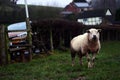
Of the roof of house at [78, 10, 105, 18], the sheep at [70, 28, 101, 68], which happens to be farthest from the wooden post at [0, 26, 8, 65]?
the roof of house at [78, 10, 105, 18]

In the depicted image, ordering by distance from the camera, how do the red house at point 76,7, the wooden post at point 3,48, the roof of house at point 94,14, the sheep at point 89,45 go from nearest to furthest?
1. the sheep at point 89,45
2. the wooden post at point 3,48
3. the roof of house at point 94,14
4. the red house at point 76,7

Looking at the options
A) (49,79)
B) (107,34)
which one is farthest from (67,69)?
(107,34)

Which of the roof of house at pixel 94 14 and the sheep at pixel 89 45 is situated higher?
the sheep at pixel 89 45

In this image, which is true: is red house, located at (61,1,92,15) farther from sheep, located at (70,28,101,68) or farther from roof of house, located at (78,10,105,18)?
sheep, located at (70,28,101,68)

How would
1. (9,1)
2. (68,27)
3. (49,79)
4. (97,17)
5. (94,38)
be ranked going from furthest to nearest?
(97,17), (9,1), (68,27), (94,38), (49,79)

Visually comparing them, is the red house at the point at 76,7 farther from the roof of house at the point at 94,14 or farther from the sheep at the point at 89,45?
the sheep at the point at 89,45

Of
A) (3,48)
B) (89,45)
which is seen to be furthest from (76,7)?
(89,45)

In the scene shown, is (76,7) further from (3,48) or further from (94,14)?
(3,48)

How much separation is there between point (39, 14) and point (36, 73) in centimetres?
3396

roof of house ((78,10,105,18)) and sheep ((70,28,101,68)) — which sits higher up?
sheep ((70,28,101,68))

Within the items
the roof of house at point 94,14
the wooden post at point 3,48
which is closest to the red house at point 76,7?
the roof of house at point 94,14

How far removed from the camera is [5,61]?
1628 centimetres

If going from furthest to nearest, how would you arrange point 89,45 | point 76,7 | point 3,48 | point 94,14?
point 76,7 < point 94,14 < point 3,48 < point 89,45

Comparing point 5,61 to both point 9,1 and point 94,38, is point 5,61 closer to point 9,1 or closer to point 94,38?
point 94,38
